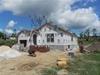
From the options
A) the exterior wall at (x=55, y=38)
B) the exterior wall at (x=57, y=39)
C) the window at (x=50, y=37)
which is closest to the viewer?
the exterior wall at (x=57, y=39)

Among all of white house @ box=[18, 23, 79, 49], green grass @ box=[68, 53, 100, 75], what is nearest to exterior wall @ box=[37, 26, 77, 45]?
white house @ box=[18, 23, 79, 49]

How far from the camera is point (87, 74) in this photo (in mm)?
23391

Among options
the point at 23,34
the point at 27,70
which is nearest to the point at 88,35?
the point at 23,34

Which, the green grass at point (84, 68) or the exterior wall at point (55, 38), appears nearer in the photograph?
the green grass at point (84, 68)

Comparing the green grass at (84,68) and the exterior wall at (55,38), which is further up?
the exterior wall at (55,38)

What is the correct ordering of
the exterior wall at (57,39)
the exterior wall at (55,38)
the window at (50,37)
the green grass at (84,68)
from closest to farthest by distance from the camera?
1. the green grass at (84,68)
2. the exterior wall at (57,39)
3. the exterior wall at (55,38)
4. the window at (50,37)

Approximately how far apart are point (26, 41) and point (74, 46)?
11.1m

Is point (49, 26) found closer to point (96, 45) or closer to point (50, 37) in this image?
point (50, 37)

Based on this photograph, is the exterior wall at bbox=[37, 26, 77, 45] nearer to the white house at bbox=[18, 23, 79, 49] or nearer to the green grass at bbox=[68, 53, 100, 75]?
the white house at bbox=[18, 23, 79, 49]

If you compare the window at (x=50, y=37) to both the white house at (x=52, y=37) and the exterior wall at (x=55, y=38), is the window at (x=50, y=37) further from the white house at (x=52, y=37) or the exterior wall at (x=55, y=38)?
the exterior wall at (x=55, y=38)

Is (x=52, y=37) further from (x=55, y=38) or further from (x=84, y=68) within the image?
(x=84, y=68)

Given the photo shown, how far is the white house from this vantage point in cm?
5738

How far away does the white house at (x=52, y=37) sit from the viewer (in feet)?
188

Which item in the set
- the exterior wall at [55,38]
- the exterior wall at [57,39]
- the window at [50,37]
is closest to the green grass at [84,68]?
the exterior wall at [57,39]
